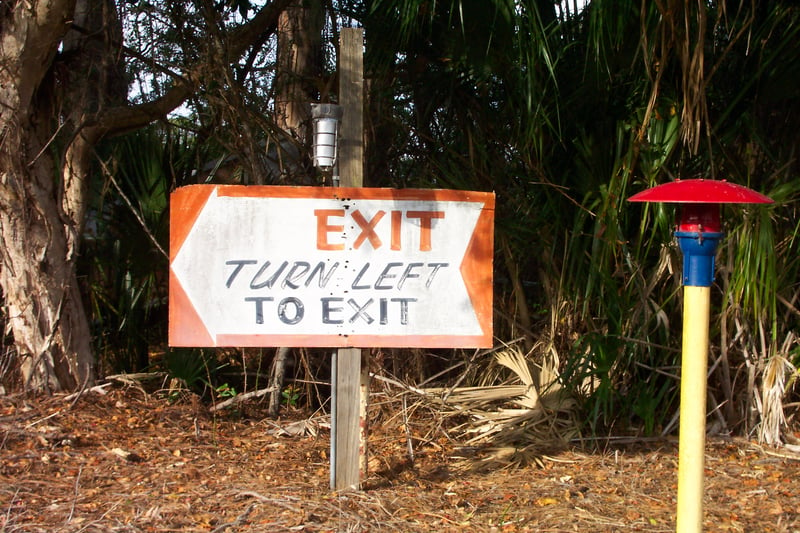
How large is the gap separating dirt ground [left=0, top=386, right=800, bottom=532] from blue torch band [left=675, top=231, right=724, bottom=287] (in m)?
1.40

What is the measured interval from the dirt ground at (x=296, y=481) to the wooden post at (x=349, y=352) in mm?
151

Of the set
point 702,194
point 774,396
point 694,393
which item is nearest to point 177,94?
point 702,194

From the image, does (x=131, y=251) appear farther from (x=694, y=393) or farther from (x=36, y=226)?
(x=694, y=393)

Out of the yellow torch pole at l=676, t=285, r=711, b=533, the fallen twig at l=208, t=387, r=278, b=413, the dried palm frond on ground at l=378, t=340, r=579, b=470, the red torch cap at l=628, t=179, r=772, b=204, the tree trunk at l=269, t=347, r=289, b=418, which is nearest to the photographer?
the red torch cap at l=628, t=179, r=772, b=204

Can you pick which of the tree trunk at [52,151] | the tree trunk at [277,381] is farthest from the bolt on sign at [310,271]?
the tree trunk at [277,381]

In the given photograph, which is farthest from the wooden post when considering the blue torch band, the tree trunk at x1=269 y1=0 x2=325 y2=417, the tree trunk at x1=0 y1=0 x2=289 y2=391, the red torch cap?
the tree trunk at x1=269 y1=0 x2=325 y2=417

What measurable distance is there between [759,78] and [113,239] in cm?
445

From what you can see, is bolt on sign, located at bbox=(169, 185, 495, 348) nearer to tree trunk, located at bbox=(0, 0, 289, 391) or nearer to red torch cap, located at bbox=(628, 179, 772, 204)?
red torch cap, located at bbox=(628, 179, 772, 204)

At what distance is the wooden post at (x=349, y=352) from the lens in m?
3.94

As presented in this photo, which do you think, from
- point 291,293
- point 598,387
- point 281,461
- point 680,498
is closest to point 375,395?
point 281,461

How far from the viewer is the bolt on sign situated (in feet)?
12.6

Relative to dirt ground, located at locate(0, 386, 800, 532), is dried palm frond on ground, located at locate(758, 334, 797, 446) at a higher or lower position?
higher

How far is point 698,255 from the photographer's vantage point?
2.90m

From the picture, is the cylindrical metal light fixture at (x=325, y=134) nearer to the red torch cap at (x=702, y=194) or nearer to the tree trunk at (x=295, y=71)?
the red torch cap at (x=702, y=194)
